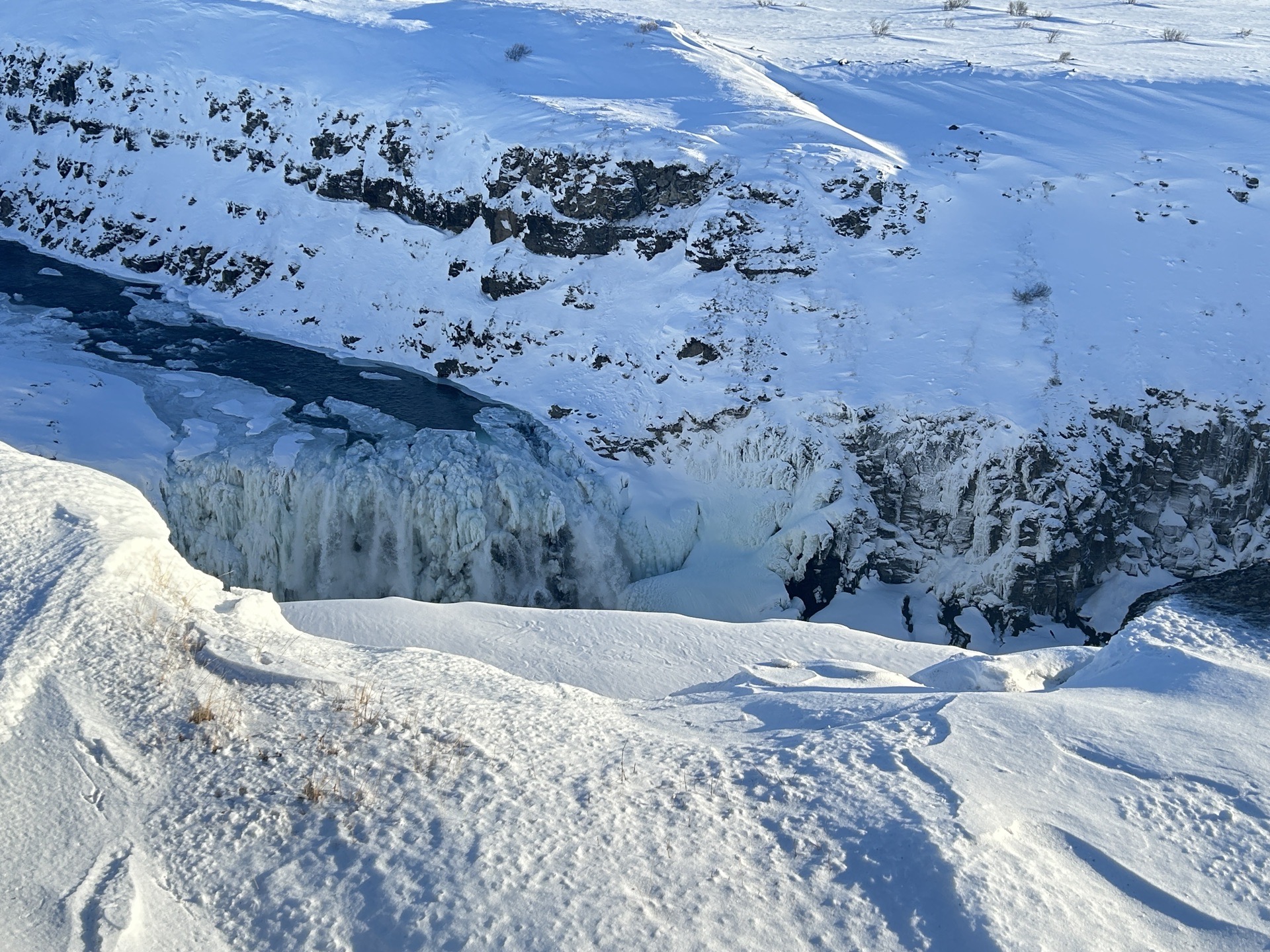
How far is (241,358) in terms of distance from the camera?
14961 mm

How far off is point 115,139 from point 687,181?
37.6 feet

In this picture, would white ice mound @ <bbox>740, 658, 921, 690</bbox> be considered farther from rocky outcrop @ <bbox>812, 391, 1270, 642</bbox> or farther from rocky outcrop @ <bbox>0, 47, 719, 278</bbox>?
rocky outcrop @ <bbox>0, 47, 719, 278</bbox>

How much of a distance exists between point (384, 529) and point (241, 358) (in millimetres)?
4858

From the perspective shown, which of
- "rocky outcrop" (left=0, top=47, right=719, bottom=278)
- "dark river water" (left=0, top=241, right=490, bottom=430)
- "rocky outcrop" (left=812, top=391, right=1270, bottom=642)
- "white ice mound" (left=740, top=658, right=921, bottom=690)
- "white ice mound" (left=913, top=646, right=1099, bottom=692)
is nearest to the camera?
"white ice mound" (left=740, top=658, right=921, bottom=690)

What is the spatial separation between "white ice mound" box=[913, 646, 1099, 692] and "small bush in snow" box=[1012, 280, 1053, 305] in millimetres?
6772

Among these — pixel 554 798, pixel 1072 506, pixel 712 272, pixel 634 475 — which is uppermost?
pixel 712 272

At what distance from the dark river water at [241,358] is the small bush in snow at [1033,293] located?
298 inches

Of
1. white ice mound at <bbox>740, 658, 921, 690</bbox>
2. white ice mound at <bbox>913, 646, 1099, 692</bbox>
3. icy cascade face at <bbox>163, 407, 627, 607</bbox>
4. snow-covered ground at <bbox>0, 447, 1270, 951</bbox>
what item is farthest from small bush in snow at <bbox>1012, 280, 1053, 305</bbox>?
white ice mound at <bbox>740, 658, 921, 690</bbox>

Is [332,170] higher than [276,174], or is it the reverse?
[332,170]

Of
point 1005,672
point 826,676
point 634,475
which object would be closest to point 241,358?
point 634,475

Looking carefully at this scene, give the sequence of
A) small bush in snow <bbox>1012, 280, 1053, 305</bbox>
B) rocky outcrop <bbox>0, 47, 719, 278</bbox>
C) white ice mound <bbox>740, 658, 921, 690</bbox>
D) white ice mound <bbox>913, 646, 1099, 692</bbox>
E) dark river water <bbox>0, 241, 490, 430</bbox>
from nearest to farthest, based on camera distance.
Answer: white ice mound <bbox>740, 658, 921, 690</bbox>, white ice mound <bbox>913, 646, 1099, 692</bbox>, small bush in snow <bbox>1012, 280, 1053, 305</bbox>, dark river water <bbox>0, 241, 490, 430</bbox>, rocky outcrop <bbox>0, 47, 719, 278</bbox>

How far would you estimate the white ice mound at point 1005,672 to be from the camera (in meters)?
7.00

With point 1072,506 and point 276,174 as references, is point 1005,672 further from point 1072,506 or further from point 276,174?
point 276,174

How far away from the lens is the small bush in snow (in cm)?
1327
